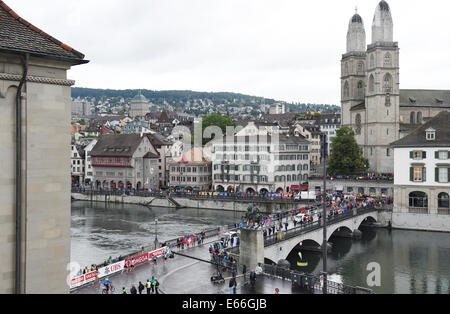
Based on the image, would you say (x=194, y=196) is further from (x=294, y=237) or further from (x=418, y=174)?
(x=294, y=237)

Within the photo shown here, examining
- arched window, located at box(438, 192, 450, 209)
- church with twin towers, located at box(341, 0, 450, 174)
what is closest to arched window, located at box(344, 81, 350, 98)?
church with twin towers, located at box(341, 0, 450, 174)

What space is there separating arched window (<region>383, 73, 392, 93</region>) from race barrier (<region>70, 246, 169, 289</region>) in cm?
6522

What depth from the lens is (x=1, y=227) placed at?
10.3 metres

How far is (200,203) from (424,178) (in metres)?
36.1

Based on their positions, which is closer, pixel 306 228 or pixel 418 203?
pixel 306 228

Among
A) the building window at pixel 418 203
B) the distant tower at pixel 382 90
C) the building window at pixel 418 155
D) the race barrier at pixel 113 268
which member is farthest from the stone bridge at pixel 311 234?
the distant tower at pixel 382 90

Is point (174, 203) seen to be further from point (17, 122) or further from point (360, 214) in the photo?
point (17, 122)

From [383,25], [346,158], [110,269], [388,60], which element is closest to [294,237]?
[110,269]

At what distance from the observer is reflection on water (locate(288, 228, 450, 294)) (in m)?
37.3

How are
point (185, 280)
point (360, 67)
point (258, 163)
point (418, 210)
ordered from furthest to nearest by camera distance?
point (360, 67), point (258, 163), point (418, 210), point (185, 280)

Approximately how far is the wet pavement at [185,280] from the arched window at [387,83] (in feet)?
213

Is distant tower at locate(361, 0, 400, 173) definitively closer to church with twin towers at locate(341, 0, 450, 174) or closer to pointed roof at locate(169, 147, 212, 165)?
church with twin towers at locate(341, 0, 450, 174)

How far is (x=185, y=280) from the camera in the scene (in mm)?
29141
